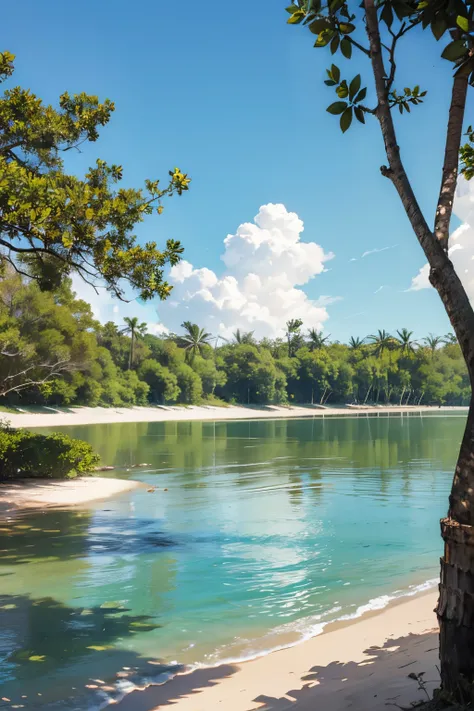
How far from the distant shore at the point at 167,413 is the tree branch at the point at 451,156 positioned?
4366 cm

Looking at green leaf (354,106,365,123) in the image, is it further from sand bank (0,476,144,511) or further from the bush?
the bush

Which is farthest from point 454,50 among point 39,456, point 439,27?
point 39,456

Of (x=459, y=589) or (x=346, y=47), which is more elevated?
(x=346, y=47)

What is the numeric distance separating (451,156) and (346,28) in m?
1.26

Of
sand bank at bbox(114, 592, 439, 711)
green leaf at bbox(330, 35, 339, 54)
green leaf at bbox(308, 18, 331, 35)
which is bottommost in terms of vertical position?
sand bank at bbox(114, 592, 439, 711)

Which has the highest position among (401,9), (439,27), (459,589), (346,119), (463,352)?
(401,9)

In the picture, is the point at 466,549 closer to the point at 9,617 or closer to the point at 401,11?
the point at 401,11

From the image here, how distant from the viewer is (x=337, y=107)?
14.9 ft

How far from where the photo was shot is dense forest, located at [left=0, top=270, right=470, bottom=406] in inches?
2350

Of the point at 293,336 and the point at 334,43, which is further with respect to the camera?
the point at 293,336

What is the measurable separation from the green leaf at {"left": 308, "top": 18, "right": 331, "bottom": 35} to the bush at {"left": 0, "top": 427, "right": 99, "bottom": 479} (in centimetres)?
1694

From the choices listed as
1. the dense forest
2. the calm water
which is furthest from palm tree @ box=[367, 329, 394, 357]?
the calm water

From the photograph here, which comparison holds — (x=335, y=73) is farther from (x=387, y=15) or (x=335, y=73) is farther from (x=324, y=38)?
(x=387, y=15)

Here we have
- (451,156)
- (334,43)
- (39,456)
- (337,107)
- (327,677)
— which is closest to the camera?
(451,156)
